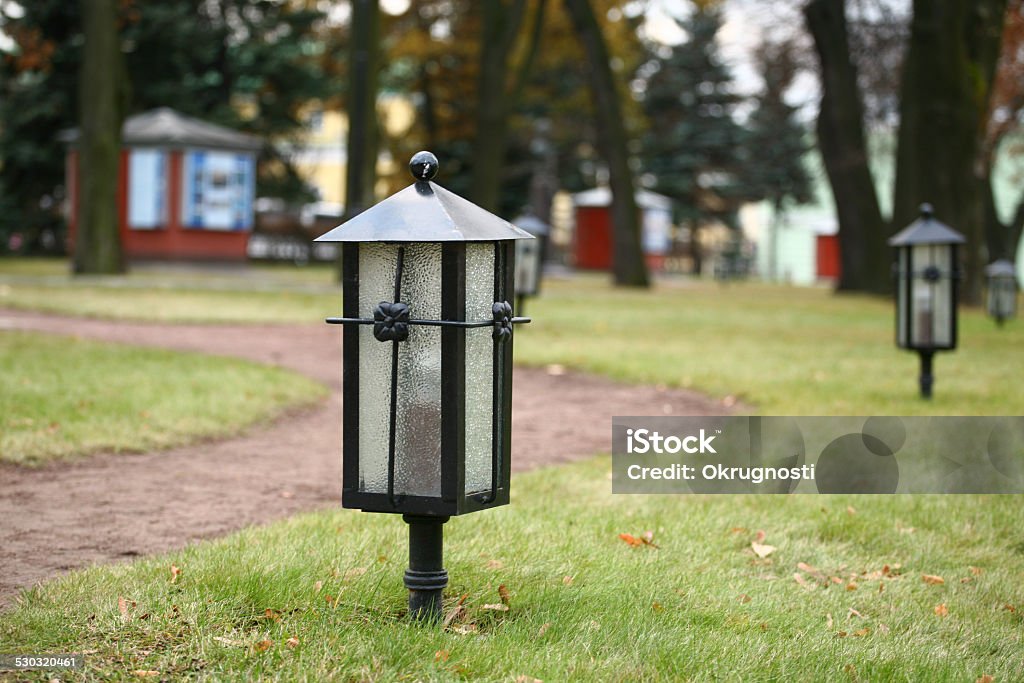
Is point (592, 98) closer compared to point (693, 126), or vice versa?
point (592, 98)

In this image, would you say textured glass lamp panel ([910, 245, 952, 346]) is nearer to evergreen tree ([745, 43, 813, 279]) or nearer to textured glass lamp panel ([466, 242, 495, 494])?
textured glass lamp panel ([466, 242, 495, 494])

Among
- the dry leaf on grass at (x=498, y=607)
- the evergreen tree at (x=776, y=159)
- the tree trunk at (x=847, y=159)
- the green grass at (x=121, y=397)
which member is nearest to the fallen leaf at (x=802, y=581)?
the dry leaf on grass at (x=498, y=607)

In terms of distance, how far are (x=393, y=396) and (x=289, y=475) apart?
3313mm

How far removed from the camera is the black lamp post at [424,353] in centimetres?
344

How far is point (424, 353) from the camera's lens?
3.48m

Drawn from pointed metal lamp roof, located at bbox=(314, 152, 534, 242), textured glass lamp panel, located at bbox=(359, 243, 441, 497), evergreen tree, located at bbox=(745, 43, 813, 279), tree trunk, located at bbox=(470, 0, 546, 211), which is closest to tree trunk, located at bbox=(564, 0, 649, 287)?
tree trunk, located at bbox=(470, 0, 546, 211)

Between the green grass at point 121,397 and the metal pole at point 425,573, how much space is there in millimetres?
3551

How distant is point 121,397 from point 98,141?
15.2 metres

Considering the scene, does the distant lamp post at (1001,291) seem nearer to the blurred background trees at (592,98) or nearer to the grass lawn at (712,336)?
the grass lawn at (712,336)

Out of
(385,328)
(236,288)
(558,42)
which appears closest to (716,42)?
(558,42)

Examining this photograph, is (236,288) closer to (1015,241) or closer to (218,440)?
(218,440)

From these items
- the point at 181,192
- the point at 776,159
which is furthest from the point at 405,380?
the point at 776,159

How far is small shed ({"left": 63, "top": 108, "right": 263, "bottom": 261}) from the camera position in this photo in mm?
31344

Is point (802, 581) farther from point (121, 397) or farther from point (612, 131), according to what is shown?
point (612, 131)
